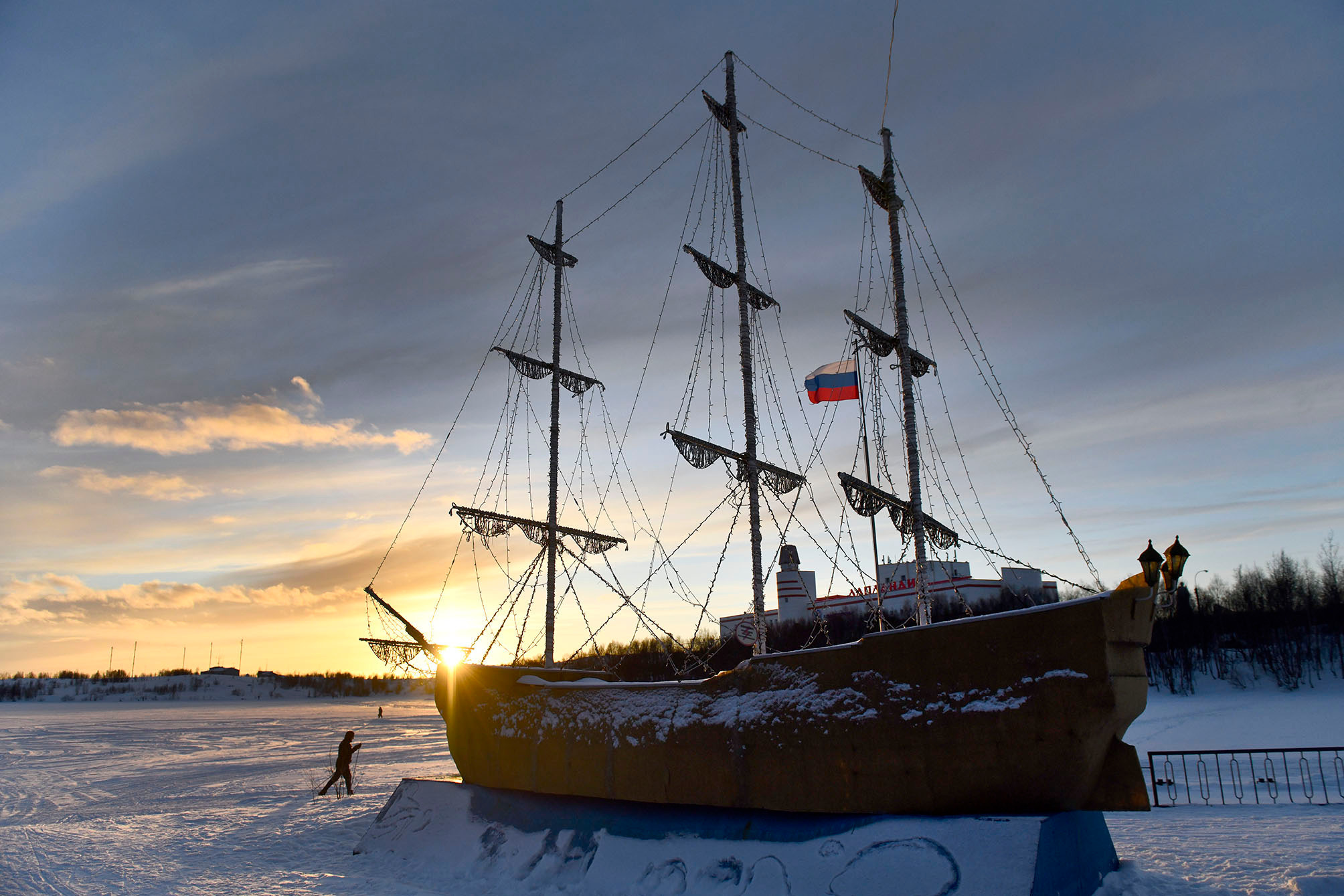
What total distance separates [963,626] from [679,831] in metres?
4.31

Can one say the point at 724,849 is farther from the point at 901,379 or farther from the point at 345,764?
the point at 345,764

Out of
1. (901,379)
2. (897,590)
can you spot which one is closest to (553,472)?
(901,379)

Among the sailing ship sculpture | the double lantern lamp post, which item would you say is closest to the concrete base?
the sailing ship sculpture

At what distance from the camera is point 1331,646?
146 ft

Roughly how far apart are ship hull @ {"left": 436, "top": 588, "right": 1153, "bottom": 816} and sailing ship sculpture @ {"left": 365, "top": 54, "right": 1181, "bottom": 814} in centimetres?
1

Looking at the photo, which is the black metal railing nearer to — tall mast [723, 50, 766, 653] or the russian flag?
tall mast [723, 50, 766, 653]

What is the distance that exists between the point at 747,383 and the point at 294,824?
1238cm

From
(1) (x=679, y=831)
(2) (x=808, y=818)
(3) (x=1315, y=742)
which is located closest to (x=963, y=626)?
(2) (x=808, y=818)

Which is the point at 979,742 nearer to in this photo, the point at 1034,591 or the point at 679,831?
the point at 679,831

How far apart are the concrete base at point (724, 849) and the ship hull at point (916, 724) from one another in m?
0.24

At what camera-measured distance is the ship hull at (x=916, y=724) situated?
6.83 m

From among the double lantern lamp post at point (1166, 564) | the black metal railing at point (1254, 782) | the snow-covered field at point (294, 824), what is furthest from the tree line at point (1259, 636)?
the double lantern lamp post at point (1166, 564)

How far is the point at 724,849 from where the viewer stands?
27.4 ft

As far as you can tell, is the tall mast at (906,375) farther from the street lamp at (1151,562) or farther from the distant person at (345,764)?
the distant person at (345,764)
